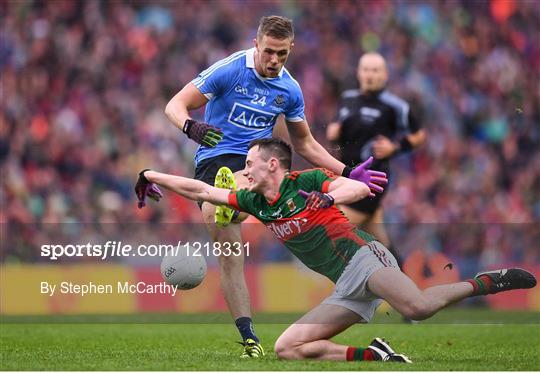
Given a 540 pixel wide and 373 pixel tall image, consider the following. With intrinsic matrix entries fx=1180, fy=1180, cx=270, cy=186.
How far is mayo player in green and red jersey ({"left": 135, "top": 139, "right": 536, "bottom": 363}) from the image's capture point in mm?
7859

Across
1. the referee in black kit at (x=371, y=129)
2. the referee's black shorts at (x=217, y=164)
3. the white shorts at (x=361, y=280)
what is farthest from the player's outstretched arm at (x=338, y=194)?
the referee in black kit at (x=371, y=129)

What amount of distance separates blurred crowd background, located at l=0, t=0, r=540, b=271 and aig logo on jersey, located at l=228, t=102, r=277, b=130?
6.35 meters

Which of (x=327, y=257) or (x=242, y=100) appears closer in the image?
(x=327, y=257)

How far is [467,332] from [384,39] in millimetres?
9728

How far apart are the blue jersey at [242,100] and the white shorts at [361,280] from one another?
5.04 ft

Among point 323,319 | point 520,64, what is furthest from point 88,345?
point 520,64

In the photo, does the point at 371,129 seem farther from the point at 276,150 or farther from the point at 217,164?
the point at 276,150

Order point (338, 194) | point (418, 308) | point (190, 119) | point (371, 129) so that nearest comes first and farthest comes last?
point (338, 194), point (418, 308), point (190, 119), point (371, 129)

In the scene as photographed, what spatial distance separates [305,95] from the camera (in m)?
18.9

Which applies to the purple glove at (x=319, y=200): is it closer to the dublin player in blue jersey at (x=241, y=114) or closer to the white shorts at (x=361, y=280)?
the white shorts at (x=361, y=280)

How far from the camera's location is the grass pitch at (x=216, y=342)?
784 cm

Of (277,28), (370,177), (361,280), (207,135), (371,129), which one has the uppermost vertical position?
(371,129)

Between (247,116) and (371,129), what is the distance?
4.10 meters

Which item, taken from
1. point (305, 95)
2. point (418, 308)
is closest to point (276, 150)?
point (418, 308)
